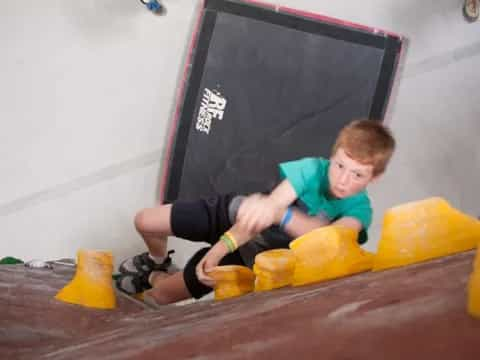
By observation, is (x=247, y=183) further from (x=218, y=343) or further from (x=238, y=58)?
(x=218, y=343)

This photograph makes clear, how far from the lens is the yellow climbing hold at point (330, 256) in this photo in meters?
0.41

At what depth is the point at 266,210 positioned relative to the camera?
782 millimetres

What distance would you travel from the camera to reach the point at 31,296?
25.0 inches

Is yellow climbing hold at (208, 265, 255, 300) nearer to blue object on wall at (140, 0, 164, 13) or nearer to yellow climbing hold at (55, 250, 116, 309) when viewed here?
yellow climbing hold at (55, 250, 116, 309)

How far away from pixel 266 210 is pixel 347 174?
5.3 inches

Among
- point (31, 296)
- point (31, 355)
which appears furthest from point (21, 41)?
point (31, 355)

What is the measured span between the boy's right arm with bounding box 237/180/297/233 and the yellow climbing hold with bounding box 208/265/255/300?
3.9 inches

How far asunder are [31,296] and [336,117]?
79 cm

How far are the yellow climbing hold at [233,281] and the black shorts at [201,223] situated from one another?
27cm

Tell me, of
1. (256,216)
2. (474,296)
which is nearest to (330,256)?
(474,296)

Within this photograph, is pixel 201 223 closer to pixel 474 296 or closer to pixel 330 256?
pixel 330 256

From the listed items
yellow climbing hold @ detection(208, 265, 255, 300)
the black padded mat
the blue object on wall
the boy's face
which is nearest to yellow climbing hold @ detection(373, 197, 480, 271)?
yellow climbing hold @ detection(208, 265, 255, 300)

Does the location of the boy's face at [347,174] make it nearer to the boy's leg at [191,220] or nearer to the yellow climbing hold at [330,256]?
the boy's leg at [191,220]

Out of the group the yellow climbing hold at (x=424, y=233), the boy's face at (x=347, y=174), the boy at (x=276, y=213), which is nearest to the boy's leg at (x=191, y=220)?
the boy at (x=276, y=213)
